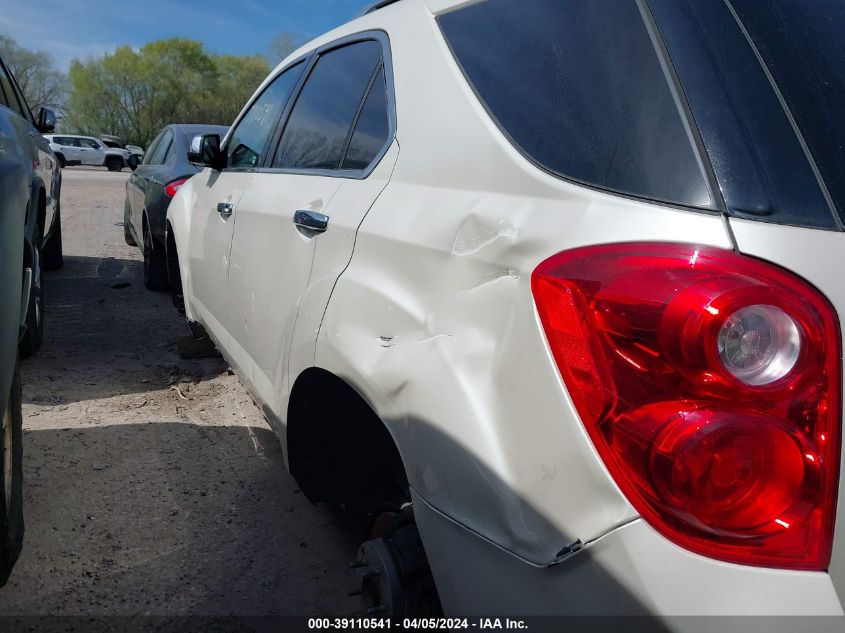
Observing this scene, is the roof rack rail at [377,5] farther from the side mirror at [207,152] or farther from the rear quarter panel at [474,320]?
the side mirror at [207,152]

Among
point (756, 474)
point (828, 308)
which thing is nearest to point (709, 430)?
point (756, 474)

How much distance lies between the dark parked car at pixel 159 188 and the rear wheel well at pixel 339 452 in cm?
409

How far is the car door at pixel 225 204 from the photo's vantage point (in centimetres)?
297

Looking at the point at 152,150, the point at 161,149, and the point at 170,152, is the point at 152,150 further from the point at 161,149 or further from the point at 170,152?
the point at 170,152

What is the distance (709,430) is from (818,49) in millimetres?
791

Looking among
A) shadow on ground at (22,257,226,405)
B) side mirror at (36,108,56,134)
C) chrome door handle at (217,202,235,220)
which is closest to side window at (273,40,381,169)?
chrome door handle at (217,202,235,220)

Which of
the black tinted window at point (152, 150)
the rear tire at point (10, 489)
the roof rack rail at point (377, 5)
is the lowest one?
the rear tire at point (10, 489)

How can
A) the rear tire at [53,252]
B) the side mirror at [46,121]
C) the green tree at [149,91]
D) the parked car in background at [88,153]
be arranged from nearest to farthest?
1. the side mirror at [46,121]
2. the rear tire at [53,252]
3. the parked car in background at [88,153]
4. the green tree at [149,91]

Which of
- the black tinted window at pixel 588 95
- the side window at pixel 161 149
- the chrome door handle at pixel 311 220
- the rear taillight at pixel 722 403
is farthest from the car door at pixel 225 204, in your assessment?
the side window at pixel 161 149

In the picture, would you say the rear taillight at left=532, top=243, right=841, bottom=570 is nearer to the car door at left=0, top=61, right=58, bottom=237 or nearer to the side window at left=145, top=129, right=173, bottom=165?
the car door at left=0, top=61, right=58, bottom=237

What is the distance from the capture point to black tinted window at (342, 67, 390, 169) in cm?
200

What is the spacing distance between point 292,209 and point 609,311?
1.40 m

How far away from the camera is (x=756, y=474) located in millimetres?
1053

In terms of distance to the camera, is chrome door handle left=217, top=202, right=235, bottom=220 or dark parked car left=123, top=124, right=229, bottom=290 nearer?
chrome door handle left=217, top=202, right=235, bottom=220
